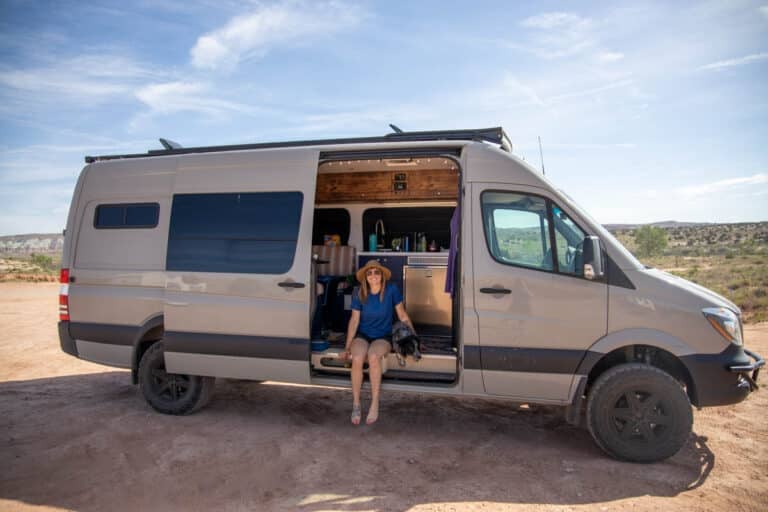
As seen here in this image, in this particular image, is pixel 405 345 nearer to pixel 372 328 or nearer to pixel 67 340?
pixel 372 328

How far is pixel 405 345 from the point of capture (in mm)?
4824

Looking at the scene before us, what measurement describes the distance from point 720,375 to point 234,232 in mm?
4605

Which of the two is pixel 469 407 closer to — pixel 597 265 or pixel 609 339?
pixel 609 339

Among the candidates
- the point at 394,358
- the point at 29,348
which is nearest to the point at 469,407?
the point at 394,358

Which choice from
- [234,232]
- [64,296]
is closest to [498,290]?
[234,232]

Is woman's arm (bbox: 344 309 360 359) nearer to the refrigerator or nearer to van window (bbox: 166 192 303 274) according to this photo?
van window (bbox: 166 192 303 274)

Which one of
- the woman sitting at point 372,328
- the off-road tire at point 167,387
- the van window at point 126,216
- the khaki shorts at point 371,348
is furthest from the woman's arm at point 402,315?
the van window at point 126,216

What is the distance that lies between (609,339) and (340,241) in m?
4.48

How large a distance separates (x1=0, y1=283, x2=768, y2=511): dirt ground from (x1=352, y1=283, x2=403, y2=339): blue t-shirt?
99 cm

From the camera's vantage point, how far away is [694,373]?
4.08 meters

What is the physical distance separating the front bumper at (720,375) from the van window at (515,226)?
153 cm

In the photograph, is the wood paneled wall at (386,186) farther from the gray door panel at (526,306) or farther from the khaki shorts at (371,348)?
the khaki shorts at (371,348)

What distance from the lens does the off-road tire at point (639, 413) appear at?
406 cm

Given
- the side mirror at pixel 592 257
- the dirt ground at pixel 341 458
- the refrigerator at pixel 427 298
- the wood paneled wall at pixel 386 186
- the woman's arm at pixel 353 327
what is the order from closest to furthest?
the dirt ground at pixel 341 458
the side mirror at pixel 592 257
the woman's arm at pixel 353 327
the refrigerator at pixel 427 298
the wood paneled wall at pixel 386 186
